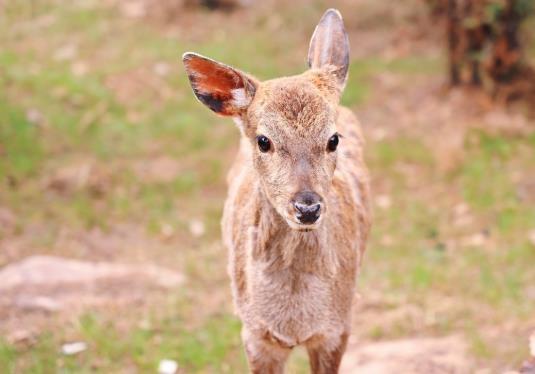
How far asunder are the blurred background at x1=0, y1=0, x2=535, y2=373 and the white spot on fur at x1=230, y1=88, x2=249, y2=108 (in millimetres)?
2562

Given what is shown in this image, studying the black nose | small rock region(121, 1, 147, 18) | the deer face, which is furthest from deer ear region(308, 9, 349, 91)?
small rock region(121, 1, 147, 18)

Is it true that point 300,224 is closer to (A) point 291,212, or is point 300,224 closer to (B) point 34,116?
(A) point 291,212

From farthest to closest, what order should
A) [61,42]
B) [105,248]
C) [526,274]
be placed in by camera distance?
[61,42] → [105,248] → [526,274]

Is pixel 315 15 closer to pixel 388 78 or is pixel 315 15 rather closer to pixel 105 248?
pixel 388 78

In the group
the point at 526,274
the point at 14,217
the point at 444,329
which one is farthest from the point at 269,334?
the point at 14,217

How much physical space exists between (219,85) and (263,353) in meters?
1.60

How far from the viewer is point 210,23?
14672 millimetres

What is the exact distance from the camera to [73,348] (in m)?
6.86

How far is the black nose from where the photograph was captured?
434cm

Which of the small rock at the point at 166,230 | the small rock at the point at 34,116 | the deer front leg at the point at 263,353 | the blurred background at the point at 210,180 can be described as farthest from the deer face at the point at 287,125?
the small rock at the point at 34,116

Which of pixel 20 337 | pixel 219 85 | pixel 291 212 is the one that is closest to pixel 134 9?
pixel 20 337

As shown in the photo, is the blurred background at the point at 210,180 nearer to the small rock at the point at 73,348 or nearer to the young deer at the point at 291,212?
the small rock at the point at 73,348

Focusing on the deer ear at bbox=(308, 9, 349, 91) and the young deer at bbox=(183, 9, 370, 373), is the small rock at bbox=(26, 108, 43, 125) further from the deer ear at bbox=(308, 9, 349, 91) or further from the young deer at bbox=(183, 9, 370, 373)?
the deer ear at bbox=(308, 9, 349, 91)

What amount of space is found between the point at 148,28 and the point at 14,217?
19.0 feet
